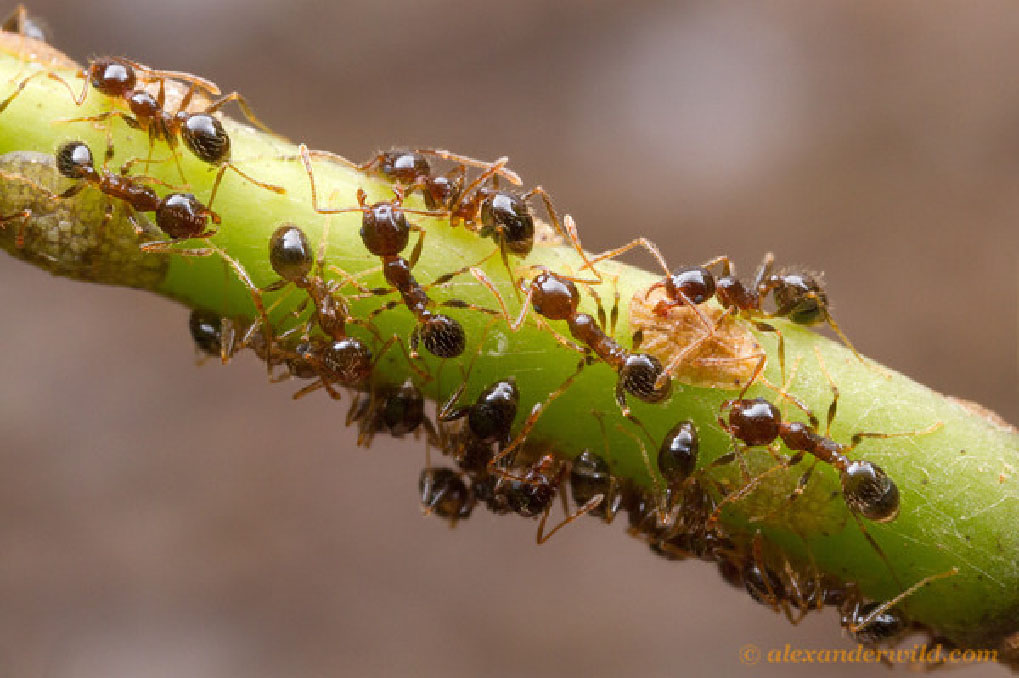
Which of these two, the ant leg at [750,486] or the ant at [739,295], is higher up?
the ant at [739,295]

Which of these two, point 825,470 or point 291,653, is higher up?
point 825,470

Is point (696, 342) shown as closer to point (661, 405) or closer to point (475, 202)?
point (661, 405)

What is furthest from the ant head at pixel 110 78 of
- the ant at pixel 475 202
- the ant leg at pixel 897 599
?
the ant leg at pixel 897 599

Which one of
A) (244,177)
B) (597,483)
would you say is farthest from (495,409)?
(244,177)

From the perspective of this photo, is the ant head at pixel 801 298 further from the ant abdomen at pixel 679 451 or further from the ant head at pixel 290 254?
the ant head at pixel 290 254

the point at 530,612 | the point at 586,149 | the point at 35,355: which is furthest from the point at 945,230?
the point at 35,355

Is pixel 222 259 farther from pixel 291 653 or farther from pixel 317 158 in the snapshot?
pixel 291 653

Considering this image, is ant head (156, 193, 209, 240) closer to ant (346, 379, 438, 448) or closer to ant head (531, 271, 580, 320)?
ant (346, 379, 438, 448)
